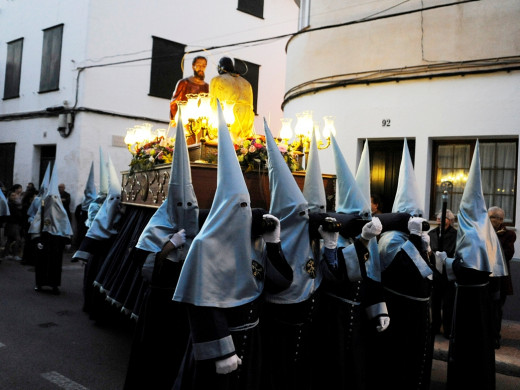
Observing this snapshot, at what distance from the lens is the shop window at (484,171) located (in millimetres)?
8656

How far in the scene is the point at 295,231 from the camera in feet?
12.8

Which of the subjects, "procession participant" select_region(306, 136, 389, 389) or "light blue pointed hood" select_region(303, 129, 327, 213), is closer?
"procession participant" select_region(306, 136, 389, 389)

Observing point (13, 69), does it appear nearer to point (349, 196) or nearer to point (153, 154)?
point (153, 154)

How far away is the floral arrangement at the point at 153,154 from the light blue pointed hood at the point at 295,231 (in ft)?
9.84

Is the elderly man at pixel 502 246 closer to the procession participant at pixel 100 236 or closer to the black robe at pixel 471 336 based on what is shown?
the black robe at pixel 471 336

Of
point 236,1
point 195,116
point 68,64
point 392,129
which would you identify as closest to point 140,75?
point 68,64

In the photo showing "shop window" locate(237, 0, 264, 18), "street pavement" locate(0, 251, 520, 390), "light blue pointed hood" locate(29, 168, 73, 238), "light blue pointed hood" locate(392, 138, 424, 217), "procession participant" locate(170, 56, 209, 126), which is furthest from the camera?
"shop window" locate(237, 0, 264, 18)

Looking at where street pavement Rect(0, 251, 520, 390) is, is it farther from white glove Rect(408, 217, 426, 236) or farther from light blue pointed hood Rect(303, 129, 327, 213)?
light blue pointed hood Rect(303, 129, 327, 213)

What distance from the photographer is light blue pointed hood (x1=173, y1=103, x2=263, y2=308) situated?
3.20m

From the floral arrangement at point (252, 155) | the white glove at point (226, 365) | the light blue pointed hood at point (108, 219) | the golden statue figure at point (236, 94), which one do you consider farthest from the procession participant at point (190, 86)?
the white glove at point (226, 365)

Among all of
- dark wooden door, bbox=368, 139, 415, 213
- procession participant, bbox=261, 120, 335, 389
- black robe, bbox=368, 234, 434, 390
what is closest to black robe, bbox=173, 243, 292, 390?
procession participant, bbox=261, 120, 335, 389

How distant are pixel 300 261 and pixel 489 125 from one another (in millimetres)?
6198

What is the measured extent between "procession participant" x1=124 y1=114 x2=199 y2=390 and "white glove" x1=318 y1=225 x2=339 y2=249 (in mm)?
1111

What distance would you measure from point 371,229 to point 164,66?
13990 millimetres
